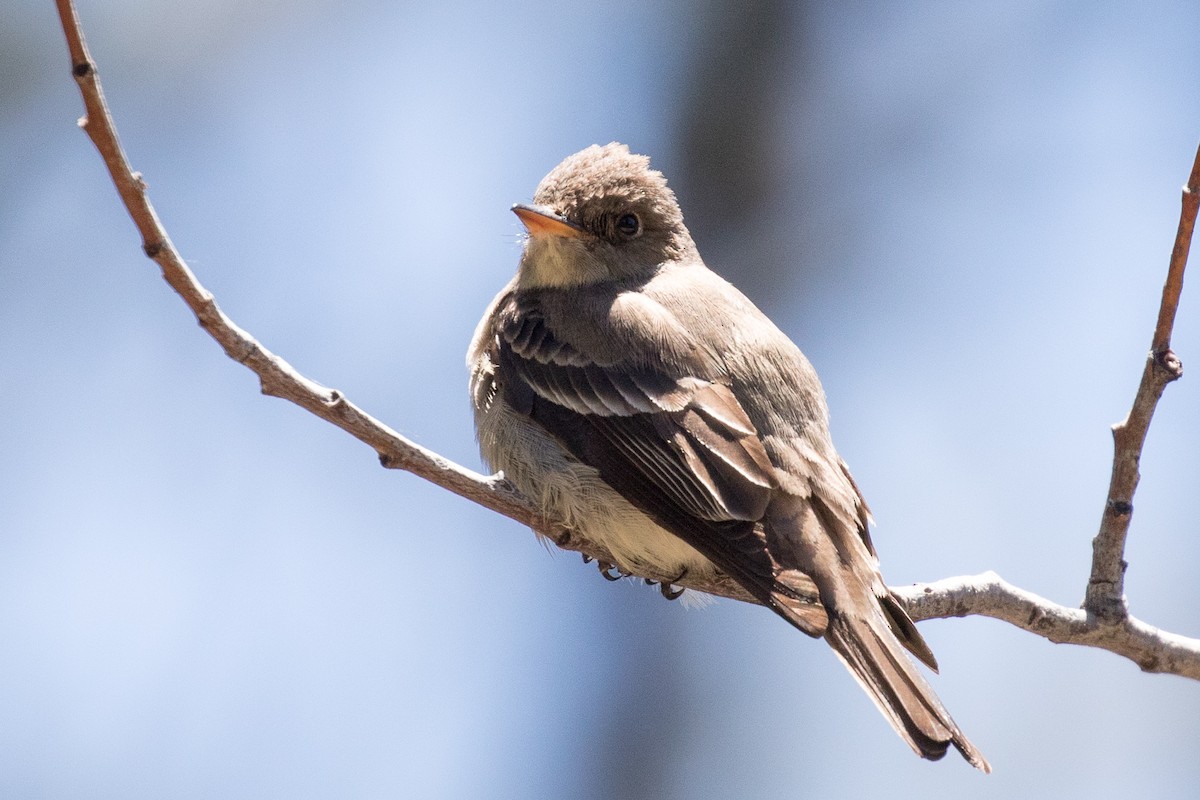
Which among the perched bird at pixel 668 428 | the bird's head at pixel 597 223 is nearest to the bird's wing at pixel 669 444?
the perched bird at pixel 668 428

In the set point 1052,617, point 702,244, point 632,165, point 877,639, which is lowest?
point 877,639

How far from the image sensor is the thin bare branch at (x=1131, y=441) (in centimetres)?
339

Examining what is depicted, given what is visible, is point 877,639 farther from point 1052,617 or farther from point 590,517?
point 590,517

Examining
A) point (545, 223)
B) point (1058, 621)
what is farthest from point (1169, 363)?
point (545, 223)

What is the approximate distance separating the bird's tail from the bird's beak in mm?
2156

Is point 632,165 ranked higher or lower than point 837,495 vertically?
higher

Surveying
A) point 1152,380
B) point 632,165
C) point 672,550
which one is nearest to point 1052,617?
point 1152,380

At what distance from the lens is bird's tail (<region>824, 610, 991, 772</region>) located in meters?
3.74

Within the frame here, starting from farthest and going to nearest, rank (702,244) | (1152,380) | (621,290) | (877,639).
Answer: (702,244)
(621,290)
(877,639)
(1152,380)

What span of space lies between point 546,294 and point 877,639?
2.16m

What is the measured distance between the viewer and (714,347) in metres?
4.99

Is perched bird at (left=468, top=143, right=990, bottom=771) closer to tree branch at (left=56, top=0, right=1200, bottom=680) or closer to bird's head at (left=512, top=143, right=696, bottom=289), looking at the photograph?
bird's head at (left=512, top=143, right=696, bottom=289)

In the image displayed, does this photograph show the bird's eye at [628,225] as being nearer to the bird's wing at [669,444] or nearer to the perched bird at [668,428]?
the perched bird at [668,428]

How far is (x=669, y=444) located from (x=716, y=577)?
516 mm
